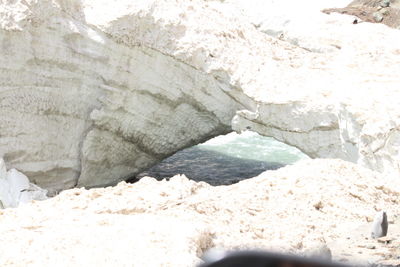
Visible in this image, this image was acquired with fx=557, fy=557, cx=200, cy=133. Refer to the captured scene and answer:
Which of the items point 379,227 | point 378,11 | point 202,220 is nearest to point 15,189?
point 202,220

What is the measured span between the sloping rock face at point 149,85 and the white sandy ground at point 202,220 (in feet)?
7.17

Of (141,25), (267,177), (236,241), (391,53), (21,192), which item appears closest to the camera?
(236,241)

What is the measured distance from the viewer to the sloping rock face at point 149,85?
12.1 m

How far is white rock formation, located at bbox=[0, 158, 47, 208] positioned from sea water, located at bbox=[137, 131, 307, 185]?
4.59m

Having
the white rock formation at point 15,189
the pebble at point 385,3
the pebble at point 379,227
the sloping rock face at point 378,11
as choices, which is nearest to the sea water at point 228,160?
the white rock formation at point 15,189

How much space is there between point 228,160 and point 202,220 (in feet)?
39.0

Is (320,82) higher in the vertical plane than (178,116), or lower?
higher

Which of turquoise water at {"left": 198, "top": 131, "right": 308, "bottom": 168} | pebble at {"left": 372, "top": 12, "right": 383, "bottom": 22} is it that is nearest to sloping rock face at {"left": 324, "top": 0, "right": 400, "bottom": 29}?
pebble at {"left": 372, "top": 12, "right": 383, "bottom": 22}

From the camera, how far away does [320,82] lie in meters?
12.5

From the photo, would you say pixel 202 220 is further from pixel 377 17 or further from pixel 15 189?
pixel 377 17

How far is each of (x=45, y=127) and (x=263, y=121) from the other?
501 cm

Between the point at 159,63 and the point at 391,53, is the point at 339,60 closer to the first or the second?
the point at 391,53

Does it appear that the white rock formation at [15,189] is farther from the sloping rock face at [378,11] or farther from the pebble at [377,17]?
the pebble at [377,17]

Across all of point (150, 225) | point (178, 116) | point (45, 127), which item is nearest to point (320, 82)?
point (178, 116)
